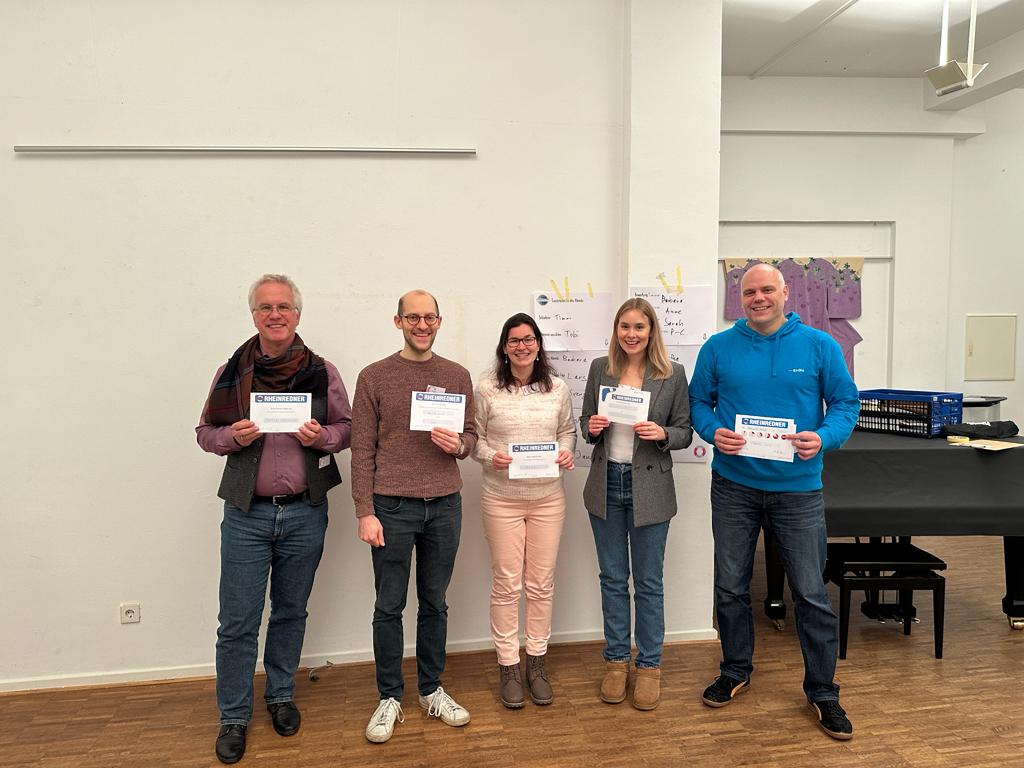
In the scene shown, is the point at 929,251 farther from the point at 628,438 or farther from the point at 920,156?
the point at 628,438

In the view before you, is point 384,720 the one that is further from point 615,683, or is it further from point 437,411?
point 437,411

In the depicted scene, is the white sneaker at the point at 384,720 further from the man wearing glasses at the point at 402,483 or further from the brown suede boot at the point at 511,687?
the brown suede boot at the point at 511,687

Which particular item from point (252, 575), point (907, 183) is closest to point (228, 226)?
point (252, 575)

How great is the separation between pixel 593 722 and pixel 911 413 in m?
2.33

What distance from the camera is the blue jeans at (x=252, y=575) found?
254 centimetres

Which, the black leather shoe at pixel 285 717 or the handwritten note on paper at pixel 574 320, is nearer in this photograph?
the black leather shoe at pixel 285 717

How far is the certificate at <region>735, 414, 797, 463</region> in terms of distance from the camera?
253 cm

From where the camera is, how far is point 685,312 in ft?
11.0

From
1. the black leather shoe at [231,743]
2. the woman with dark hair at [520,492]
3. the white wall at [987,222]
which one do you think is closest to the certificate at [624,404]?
the woman with dark hair at [520,492]

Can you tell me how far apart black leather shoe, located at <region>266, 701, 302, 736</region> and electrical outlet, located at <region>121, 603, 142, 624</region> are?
2.75ft

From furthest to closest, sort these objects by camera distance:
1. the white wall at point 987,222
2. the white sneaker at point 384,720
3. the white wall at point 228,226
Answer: the white wall at point 987,222 → the white wall at point 228,226 → the white sneaker at point 384,720

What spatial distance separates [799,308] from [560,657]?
11.8 ft

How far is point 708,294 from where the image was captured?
3.35m

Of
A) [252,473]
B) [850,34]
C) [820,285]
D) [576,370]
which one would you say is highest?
[850,34]
